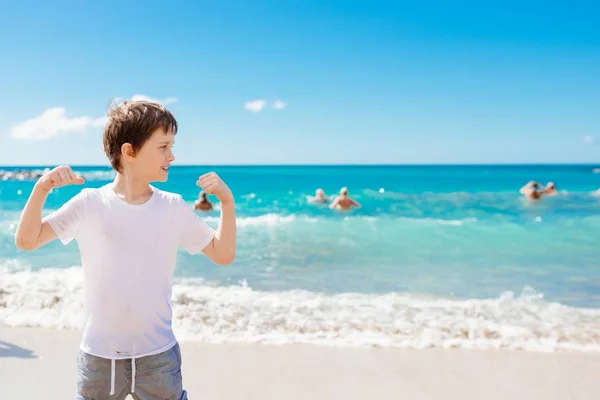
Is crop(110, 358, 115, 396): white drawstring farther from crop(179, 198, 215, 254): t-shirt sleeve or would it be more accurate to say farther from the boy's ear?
the boy's ear

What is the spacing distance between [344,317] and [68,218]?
15.5 feet

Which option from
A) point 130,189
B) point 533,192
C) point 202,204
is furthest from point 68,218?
point 533,192

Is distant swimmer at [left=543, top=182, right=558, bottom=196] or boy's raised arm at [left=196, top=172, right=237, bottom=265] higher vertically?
distant swimmer at [left=543, top=182, right=558, bottom=196]

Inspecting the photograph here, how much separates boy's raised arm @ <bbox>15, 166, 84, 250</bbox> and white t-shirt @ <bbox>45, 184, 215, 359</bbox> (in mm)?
45

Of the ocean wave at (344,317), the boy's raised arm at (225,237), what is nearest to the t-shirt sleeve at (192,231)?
the boy's raised arm at (225,237)

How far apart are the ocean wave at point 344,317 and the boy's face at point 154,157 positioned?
11.0ft

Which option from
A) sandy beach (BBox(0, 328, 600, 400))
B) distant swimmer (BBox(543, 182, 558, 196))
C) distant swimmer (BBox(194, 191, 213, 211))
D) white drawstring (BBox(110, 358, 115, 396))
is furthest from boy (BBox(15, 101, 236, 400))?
distant swimmer (BBox(543, 182, 558, 196))

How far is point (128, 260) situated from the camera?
1.98 meters

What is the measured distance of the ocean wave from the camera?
207 inches

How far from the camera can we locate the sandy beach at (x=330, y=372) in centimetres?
391

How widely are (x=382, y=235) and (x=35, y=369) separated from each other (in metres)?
11.8

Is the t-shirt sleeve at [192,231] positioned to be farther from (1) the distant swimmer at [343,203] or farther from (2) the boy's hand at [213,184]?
(1) the distant swimmer at [343,203]

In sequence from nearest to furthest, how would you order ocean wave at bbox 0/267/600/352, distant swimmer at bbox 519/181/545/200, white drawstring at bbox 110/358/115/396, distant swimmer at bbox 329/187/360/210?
white drawstring at bbox 110/358/115/396 < ocean wave at bbox 0/267/600/352 < distant swimmer at bbox 329/187/360/210 < distant swimmer at bbox 519/181/545/200

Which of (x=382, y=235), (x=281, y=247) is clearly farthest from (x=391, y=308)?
(x=382, y=235)
